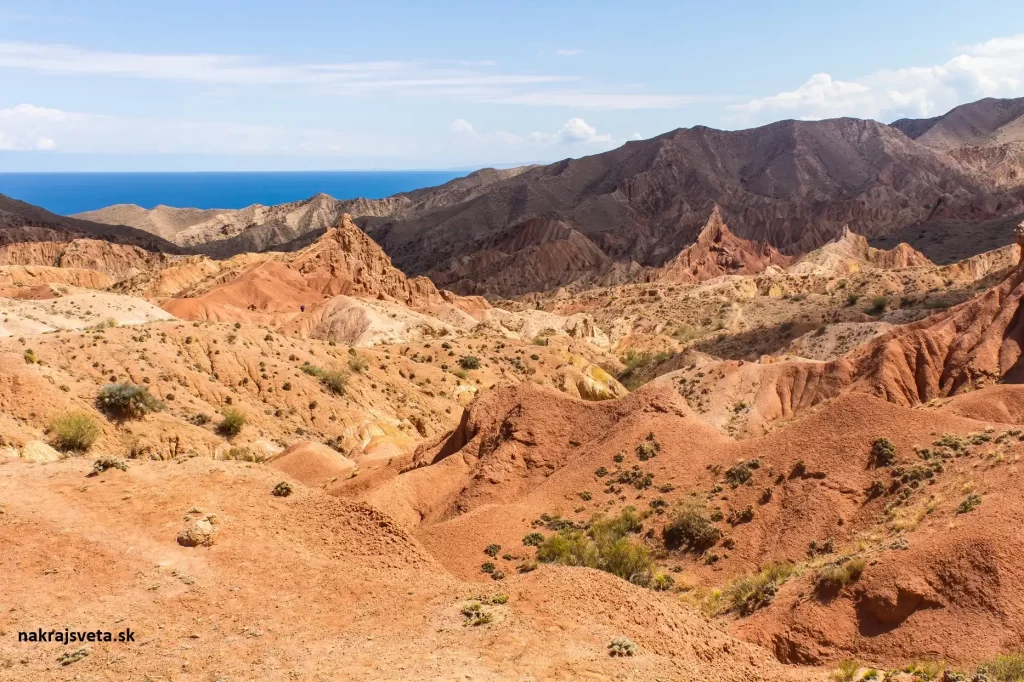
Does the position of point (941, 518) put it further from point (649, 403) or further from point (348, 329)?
point (348, 329)

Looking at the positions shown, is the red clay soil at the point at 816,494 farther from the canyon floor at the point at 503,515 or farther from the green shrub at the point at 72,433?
the green shrub at the point at 72,433

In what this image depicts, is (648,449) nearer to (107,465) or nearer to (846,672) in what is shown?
(846,672)

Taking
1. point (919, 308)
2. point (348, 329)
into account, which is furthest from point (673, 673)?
point (919, 308)

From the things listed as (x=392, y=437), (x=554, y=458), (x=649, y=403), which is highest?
(x=649, y=403)

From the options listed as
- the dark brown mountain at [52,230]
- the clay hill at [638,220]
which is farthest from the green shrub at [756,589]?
the dark brown mountain at [52,230]

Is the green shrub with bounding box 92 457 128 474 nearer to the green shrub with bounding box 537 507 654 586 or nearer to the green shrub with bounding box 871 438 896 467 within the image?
the green shrub with bounding box 537 507 654 586

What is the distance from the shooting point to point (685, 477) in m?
26.6

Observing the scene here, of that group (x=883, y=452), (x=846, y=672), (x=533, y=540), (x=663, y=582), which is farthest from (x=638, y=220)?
(x=846, y=672)

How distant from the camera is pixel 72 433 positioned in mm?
30844

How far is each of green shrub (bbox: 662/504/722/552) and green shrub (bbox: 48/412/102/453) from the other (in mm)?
22229

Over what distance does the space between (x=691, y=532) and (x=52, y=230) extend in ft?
462

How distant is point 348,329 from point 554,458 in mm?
49320

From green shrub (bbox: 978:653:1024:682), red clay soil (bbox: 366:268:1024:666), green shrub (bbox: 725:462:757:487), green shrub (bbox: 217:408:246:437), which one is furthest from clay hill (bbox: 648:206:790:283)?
green shrub (bbox: 978:653:1024:682)

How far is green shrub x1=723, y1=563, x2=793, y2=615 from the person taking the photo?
60.4 feet
